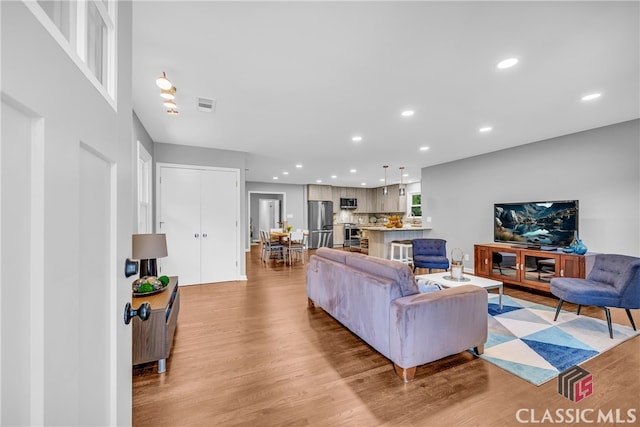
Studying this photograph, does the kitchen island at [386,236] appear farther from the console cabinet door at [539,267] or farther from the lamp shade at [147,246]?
the lamp shade at [147,246]

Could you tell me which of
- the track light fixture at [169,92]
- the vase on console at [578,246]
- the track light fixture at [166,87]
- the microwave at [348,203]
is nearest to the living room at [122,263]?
the track light fixture at [166,87]

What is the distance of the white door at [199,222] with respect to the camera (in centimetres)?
473

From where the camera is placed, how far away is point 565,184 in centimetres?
439

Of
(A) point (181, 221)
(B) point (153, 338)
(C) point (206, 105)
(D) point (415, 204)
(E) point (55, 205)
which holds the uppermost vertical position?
(C) point (206, 105)

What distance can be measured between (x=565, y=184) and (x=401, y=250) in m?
3.26

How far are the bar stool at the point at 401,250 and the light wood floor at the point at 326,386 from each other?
399cm

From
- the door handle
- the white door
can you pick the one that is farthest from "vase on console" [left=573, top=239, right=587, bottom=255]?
the white door

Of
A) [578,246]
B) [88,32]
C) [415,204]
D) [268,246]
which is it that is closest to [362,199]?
[415,204]

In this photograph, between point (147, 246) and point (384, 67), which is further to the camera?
point (147, 246)

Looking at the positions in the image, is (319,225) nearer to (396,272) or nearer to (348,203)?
(348,203)

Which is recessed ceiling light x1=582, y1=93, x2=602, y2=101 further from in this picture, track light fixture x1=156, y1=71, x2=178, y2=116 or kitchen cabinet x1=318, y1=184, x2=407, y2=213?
kitchen cabinet x1=318, y1=184, x2=407, y2=213

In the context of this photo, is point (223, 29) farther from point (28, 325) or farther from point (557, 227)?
point (557, 227)

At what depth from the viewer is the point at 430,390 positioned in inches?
77.2

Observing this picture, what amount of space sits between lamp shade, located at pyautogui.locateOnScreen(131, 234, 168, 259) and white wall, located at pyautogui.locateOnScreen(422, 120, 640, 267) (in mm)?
5800
